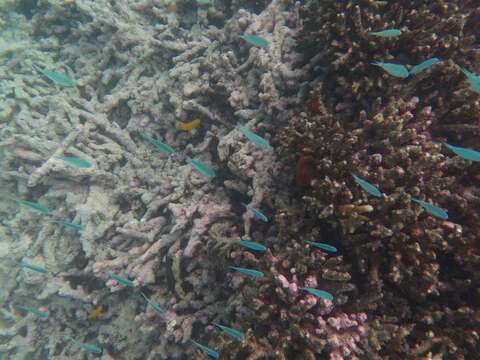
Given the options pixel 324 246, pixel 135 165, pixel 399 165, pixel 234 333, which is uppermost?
pixel 399 165

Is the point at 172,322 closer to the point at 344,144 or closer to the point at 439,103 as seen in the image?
the point at 344,144

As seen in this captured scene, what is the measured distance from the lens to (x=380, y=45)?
3.70 meters

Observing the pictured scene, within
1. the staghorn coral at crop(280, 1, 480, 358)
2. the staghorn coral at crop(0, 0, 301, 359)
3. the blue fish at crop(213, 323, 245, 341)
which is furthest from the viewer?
the staghorn coral at crop(0, 0, 301, 359)

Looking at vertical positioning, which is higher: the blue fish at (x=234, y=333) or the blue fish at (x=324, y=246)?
the blue fish at (x=324, y=246)

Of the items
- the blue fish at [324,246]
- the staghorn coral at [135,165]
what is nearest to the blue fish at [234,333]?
the staghorn coral at [135,165]

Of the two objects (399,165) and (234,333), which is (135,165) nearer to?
(234,333)

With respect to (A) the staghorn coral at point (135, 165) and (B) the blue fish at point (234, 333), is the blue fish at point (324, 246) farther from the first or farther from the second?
(B) the blue fish at point (234, 333)

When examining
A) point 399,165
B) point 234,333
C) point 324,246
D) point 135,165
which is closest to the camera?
point 324,246

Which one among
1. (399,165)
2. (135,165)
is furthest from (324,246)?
(135,165)

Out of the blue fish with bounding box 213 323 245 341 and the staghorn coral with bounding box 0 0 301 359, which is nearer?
the blue fish with bounding box 213 323 245 341

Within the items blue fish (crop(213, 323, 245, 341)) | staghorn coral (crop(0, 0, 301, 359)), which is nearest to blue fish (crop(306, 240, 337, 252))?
staghorn coral (crop(0, 0, 301, 359))

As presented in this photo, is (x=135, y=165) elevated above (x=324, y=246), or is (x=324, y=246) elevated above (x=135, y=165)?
(x=324, y=246)

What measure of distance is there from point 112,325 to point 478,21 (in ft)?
21.3

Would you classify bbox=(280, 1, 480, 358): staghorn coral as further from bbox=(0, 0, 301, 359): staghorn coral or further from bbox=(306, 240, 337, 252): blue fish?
bbox=(0, 0, 301, 359): staghorn coral
